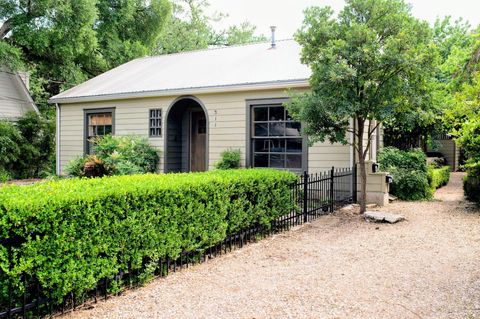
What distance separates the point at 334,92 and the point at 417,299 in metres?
4.86

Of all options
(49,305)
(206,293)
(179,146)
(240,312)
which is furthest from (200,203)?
(179,146)

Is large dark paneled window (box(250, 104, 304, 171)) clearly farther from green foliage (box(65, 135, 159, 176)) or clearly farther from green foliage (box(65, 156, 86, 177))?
green foliage (box(65, 156, 86, 177))

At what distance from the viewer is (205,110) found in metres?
11.9

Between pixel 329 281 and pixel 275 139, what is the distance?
6.52 m

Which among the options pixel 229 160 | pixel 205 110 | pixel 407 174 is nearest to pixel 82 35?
pixel 205 110

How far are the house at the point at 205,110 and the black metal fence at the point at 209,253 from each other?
0.76 metres

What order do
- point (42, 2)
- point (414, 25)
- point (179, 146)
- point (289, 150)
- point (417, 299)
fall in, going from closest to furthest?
point (417, 299) < point (414, 25) < point (289, 150) < point (179, 146) < point (42, 2)

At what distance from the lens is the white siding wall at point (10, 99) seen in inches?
717

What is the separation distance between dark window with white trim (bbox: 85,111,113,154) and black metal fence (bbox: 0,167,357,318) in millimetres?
7633

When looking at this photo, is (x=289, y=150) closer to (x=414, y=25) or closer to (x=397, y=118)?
(x=397, y=118)

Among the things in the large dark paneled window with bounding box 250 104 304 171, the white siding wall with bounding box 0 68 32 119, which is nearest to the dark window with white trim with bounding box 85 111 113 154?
the large dark paneled window with bounding box 250 104 304 171

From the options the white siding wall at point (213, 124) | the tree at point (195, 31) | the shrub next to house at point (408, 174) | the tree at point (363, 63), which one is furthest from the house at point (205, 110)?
the tree at point (195, 31)

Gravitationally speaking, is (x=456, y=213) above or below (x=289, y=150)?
below

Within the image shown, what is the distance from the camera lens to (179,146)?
13078mm
